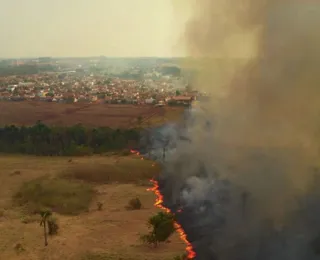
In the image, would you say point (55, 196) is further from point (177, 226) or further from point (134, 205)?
point (177, 226)

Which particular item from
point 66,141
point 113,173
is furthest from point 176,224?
point 66,141

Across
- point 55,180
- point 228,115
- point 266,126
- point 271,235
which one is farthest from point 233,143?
point 55,180

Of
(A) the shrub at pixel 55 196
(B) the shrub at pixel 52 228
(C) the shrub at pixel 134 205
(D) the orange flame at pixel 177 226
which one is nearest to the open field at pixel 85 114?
(A) the shrub at pixel 55 196

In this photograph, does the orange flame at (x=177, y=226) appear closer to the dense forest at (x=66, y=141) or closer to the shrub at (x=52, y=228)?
the shrub at (x=52, y=228)

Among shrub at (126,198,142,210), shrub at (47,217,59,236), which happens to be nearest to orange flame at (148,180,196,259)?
shrub at (126,198,142,210)

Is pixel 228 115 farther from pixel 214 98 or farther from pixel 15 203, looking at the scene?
pixel 15 203

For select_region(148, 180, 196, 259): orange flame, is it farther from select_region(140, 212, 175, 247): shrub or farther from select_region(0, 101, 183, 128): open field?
select_region(0, 101, 183, 128): open field
